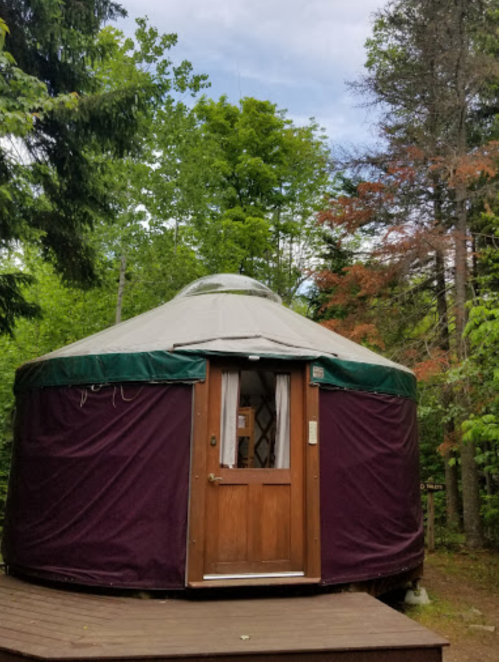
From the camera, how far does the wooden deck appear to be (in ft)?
8.29

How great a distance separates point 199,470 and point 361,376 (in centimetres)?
137

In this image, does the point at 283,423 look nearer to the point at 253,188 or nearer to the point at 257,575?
the point at 257,575

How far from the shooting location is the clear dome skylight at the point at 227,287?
5.32m

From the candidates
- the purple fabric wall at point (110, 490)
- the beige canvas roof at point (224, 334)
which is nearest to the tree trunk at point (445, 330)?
the beige canvas roof at point (224, 334)

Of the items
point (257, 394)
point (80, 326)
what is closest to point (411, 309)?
point (257, 394)

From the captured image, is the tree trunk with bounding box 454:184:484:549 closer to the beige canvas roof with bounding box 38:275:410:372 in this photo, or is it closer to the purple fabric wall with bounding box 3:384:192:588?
the beige canvas roof with bounding box 38:275:410:372

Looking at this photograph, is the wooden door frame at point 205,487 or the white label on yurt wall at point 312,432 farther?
the white label on yurt wall at point 312,432

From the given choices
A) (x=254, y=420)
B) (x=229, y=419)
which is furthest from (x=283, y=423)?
(x=254, y=420)

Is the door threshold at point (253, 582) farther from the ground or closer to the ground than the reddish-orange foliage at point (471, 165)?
closer to the ground

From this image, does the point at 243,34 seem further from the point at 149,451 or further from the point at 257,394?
the point at 149,451

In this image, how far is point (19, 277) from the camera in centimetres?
669

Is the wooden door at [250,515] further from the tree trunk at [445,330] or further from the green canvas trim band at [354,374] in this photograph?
the tree trunk at [445,330]

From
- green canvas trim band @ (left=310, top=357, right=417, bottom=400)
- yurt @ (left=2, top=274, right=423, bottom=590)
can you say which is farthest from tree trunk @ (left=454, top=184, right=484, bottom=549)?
yurt @ (left=2, top=274, right=423, bottom=590)

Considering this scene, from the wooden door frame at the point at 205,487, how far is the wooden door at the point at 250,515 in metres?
0.05
